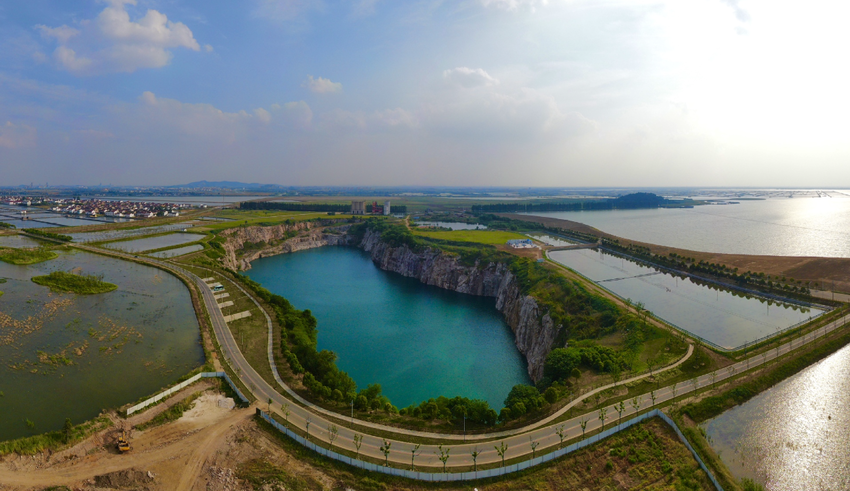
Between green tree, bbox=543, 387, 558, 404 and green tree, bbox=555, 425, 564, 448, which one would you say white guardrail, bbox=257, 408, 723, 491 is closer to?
green tree, bbox=555, 425, 564, 448

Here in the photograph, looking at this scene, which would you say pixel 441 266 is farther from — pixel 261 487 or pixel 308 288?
pixel 261 487

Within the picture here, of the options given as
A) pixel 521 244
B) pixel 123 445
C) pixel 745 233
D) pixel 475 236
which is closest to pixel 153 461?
pixel 123 445

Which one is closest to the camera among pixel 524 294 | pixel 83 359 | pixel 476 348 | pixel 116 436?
pixel 116 436

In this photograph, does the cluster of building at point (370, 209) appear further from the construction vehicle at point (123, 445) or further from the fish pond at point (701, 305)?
the construction vehicle at point (123, 445)

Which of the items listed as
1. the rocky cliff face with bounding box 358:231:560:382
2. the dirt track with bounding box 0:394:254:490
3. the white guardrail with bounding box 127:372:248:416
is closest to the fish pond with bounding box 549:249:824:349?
the rocky cliff face with bounding box 358:231:560:382

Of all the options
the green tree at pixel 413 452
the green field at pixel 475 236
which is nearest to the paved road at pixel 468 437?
the green tree at pixel 413 452

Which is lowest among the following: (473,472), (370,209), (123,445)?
(473,472)

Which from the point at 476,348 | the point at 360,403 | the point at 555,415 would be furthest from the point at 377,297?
the point at 555,415

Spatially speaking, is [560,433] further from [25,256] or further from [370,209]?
[370,209]
